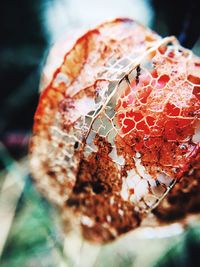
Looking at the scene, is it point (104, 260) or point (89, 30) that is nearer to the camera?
point (89, 30)

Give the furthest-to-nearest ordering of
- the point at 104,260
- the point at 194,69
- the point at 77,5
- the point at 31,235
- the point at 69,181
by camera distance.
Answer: the point at 77,5, the point at 31,235, the point at 104,260, the point at 69,181, the point at 194,69

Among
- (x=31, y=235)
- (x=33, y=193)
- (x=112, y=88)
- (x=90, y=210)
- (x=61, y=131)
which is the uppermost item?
(x=112, y=88)

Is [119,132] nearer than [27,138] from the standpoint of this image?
Yes

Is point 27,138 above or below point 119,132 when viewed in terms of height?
below

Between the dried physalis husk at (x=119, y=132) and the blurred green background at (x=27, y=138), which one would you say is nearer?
the dried physalis husk at (x=119, y=132)

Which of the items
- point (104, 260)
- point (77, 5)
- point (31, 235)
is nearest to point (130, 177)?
point (104, 260)

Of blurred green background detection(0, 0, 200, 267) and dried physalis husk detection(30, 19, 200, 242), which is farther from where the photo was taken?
blurred green background detection(0, 0, 200, 267)

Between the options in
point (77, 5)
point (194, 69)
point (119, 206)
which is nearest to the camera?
point (194, 69)

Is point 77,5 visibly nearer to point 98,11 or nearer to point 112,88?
point 98,11
